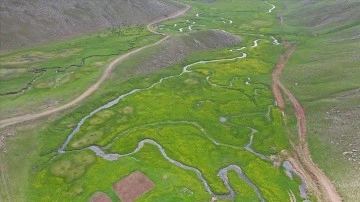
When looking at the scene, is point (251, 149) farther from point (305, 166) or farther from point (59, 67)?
point (59, 67)

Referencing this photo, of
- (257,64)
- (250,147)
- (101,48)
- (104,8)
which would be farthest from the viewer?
(104,8)

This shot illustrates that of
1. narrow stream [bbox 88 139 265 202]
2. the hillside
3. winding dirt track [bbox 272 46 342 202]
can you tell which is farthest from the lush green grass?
winding dirt track [bbox 272 46 342 202]

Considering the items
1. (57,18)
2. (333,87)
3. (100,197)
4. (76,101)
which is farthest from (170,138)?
(57,18)

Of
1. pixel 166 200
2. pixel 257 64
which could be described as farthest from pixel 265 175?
pixel 257 64

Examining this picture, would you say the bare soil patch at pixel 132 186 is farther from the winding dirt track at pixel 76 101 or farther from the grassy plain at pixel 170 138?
the winding dirt track at pixel 76 101

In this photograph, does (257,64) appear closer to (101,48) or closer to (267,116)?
(267,116)
